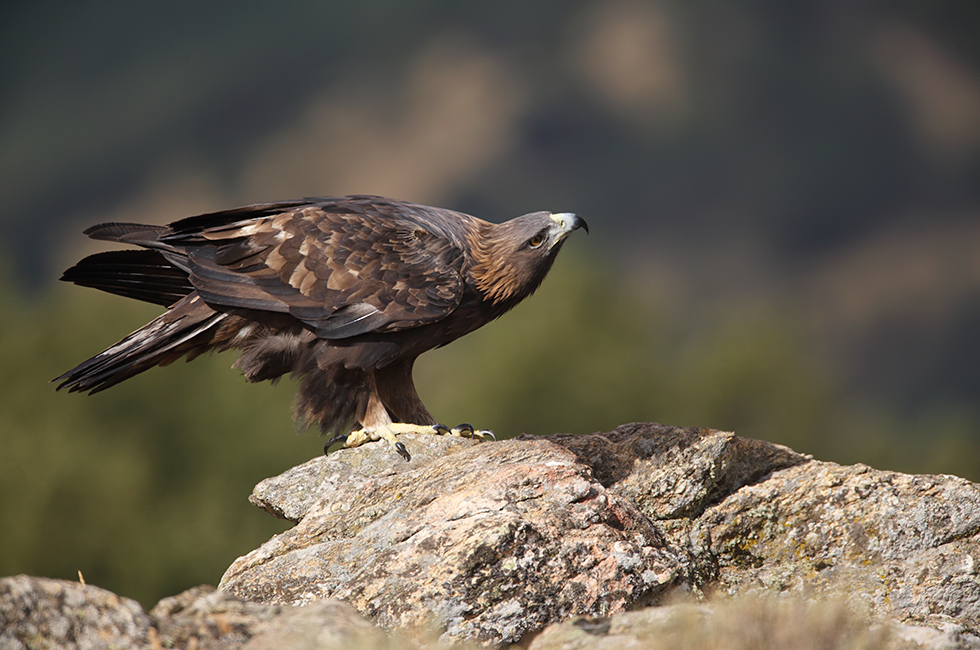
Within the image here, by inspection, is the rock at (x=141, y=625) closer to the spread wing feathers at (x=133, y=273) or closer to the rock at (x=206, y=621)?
the rock at (x=206, y=621)

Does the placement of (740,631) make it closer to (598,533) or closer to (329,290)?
(598,533)

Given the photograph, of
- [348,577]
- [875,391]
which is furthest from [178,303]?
[875,391]

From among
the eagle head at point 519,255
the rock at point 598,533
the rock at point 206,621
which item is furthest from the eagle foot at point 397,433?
the rock at point 206,621

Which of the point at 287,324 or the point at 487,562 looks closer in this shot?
the point at 487,562

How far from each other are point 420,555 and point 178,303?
323 centimetres

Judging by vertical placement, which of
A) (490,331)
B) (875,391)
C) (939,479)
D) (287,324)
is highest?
(875,391)

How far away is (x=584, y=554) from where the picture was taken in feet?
13.3

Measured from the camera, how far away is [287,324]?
6164 mm

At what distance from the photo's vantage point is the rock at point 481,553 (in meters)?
3.84

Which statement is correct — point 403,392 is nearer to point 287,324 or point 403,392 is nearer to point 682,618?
point 287,324

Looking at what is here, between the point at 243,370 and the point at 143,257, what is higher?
the point at 143,257

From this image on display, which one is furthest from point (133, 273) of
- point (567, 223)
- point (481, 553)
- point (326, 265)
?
point (481, 553)

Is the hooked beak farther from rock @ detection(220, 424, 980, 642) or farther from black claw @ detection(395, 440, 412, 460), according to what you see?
black claw @ detection(395, 440, 412, 460)

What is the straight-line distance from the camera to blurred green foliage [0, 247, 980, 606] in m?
22.7
